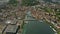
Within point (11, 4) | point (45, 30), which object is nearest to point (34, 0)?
point (11, 4)

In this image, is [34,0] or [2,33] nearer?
[2,33]

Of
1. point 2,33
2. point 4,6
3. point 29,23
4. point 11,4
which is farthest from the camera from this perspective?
point 11,4

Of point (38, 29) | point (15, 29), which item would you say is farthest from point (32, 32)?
point (15, 29)

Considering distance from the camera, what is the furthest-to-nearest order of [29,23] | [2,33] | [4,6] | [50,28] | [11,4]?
1. [11,4]
2. [4,6]
3. [29,23]
4. [2,33]
5. [50,28]

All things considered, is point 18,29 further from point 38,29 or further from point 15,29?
point 38,29

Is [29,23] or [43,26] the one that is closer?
[43,26]

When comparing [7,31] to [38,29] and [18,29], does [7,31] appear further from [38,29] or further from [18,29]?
[38,29]

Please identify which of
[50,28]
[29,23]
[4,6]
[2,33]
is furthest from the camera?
[4,6]
